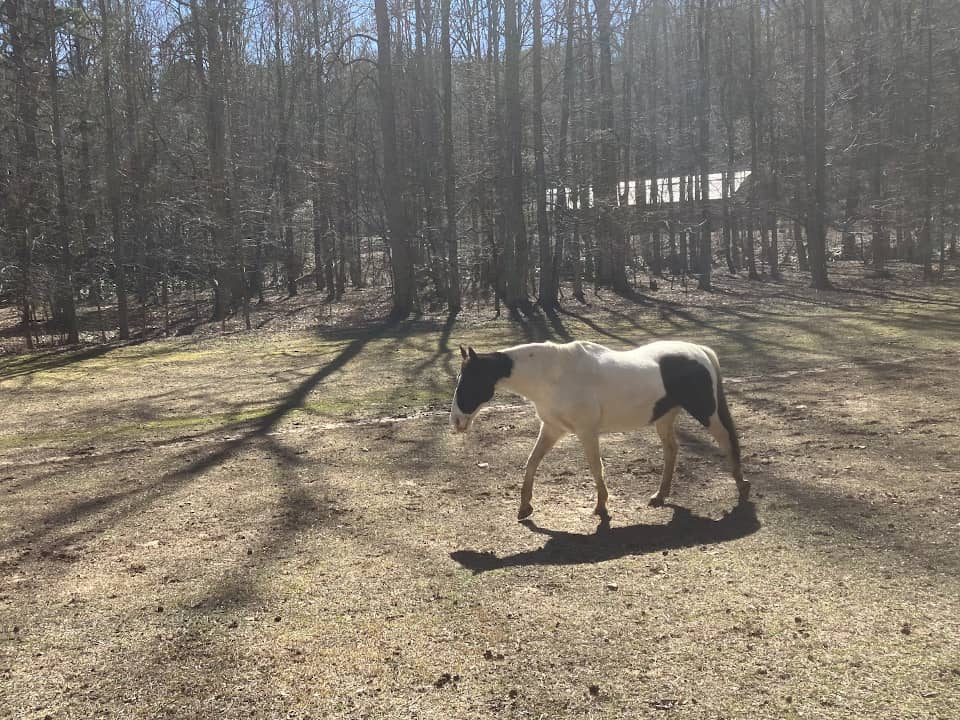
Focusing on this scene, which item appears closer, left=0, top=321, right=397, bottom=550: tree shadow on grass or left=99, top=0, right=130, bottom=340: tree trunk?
left=0, top=321, right=397, bottom=550: tree shadow on grass

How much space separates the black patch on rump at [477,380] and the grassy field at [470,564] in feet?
3.32

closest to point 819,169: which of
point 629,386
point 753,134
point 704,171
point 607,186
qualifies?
point 704,171

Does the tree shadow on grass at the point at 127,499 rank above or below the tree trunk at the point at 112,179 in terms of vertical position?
below

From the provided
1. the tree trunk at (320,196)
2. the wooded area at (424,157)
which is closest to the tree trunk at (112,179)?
the wooded area at (424,157)

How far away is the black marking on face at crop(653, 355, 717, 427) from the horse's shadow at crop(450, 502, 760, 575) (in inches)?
33.1

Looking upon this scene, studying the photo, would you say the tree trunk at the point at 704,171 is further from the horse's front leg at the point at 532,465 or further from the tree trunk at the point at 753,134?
the horse's front leg at the point at 532,465

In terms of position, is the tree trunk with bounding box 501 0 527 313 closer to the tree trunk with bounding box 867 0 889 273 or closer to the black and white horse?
the tree trunk with bounding box 867 0 889 273

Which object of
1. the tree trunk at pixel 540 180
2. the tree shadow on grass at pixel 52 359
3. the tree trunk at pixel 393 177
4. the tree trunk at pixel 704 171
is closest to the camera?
the tree shadow on grass at pixel 52 359

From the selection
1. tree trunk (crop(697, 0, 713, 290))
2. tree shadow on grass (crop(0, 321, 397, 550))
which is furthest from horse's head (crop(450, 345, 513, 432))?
tree trunk (crop(697, 0, 713, 290))

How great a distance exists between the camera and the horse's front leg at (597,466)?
6.30 meters

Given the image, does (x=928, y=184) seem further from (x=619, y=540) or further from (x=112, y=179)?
(x=619, y=540)

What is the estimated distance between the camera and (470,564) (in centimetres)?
546

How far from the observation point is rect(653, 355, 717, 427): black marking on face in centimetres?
651

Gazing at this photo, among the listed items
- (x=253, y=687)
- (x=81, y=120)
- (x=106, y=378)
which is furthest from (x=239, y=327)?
(x=253, y=687)
